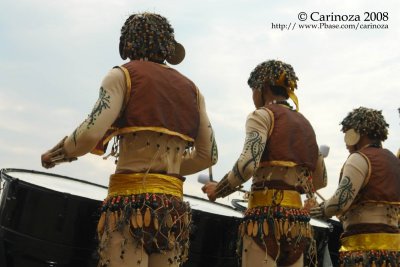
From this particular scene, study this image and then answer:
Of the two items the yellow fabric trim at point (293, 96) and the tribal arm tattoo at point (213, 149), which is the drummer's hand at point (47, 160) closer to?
the tribal arm tattoo at point (213, 149)

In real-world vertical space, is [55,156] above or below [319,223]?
below

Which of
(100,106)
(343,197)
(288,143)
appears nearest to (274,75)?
(288,143)

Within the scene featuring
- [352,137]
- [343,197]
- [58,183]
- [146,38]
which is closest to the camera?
[146,38]

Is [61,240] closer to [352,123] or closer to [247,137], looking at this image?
[247,137]

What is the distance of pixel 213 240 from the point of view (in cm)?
434

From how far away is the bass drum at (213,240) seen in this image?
4.23 meters

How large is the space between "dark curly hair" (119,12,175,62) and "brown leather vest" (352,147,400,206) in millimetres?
2157

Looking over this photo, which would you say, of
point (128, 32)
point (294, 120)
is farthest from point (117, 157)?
point (294, 120)

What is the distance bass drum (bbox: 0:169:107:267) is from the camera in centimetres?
373

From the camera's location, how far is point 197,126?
3.43 meters

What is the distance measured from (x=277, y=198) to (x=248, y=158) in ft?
1.14

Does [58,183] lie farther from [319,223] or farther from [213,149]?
[319,223]

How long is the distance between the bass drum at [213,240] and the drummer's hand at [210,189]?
0.10 m

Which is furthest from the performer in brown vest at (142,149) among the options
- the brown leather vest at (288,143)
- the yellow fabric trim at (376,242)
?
the yellow fabric trim at (376,242)
